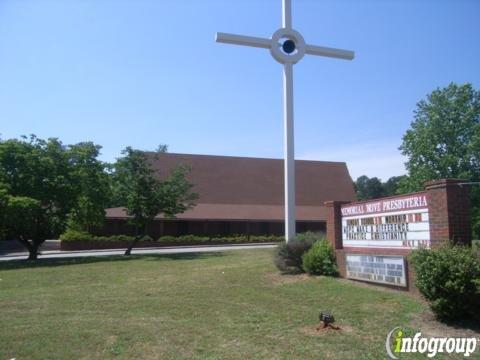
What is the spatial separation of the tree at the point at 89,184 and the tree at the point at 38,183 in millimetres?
927

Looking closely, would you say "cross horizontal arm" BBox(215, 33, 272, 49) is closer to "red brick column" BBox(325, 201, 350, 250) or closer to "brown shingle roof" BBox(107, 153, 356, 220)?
"red brick column" BBox(325, 201, 350, 250)

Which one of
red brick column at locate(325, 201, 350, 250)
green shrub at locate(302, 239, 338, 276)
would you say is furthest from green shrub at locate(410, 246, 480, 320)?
red brick column at locate(325, 201, 350, 250)

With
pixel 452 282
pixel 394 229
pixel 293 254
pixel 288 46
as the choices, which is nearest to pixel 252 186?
pixel 288 46

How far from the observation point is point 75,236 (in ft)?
130

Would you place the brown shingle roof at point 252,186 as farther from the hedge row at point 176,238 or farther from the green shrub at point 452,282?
the green shrub at point 452,282

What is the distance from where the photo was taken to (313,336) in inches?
300

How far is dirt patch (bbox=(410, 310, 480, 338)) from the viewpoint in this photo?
7441mm

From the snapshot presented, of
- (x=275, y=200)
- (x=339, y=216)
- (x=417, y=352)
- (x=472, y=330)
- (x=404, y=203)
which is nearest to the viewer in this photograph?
(x=417, y=352)

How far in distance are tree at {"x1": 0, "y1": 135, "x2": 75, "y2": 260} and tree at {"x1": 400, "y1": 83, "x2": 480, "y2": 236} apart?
2528cm

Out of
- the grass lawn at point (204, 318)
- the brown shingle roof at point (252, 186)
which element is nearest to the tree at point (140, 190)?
the brown shingle roof at point (252, 186)

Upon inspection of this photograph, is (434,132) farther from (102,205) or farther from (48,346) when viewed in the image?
(48,346)

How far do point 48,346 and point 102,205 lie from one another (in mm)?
23465

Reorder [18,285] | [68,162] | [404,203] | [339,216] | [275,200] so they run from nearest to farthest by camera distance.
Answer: [404,203] < [339,216] < [18,285] < [68,162] < [275,200]

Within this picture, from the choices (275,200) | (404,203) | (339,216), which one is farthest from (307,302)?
(275,200)
